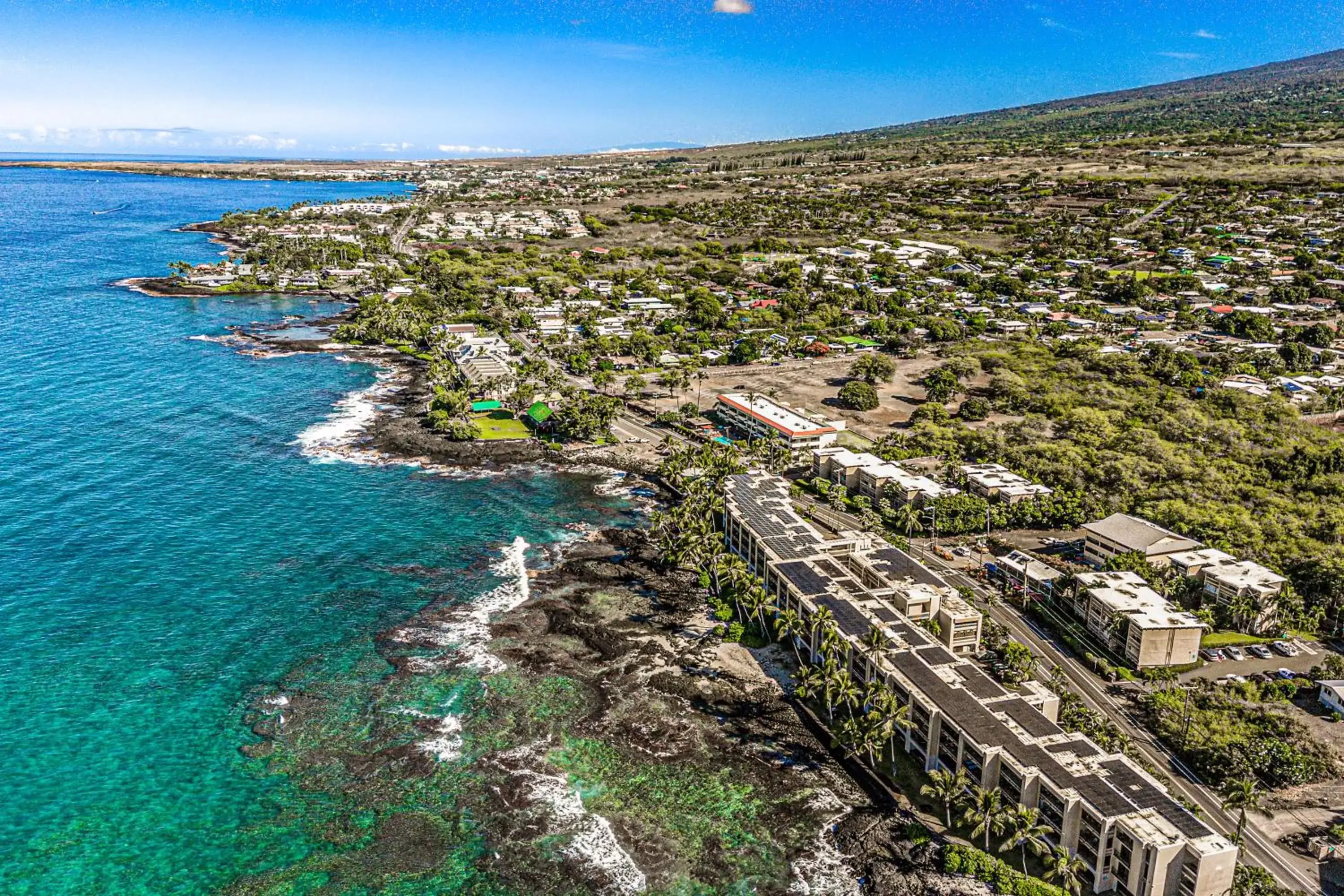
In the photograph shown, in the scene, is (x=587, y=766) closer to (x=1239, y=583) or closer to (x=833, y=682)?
(x=833, y=682)

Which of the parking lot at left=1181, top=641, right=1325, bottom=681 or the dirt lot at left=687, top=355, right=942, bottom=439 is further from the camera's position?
the dirt lot at left=687, top=355, right=942, bottom=439

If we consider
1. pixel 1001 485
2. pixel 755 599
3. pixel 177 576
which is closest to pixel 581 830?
pixel 755 599

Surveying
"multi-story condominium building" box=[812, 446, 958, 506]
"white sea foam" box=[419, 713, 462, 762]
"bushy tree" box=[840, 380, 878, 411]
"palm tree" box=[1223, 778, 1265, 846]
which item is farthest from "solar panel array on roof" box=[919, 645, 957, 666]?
"bushy tree" box=[840, 380, 878, 411]

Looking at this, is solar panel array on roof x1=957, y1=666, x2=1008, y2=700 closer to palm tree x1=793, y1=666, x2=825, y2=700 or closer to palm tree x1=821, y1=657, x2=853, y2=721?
palm tree x1=821, y1=657, x2=853, y2=721

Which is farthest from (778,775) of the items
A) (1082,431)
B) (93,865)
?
(1082,431)

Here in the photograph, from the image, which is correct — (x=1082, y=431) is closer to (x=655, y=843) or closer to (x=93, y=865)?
(x=655, y=843)

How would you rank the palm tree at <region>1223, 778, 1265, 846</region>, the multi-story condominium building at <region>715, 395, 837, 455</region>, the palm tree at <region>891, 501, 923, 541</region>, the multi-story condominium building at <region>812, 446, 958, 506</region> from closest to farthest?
1. the palm tree at <region>1223, 778, 1265, 846</region>
2. the palm tree at <region>891, 501, 923, 541</region>
3. the multi-story condominium building at <region>812, 446, 958, 506</region>
4. the multi-story condominium building at <region>715, 395, 837, 455</region>
